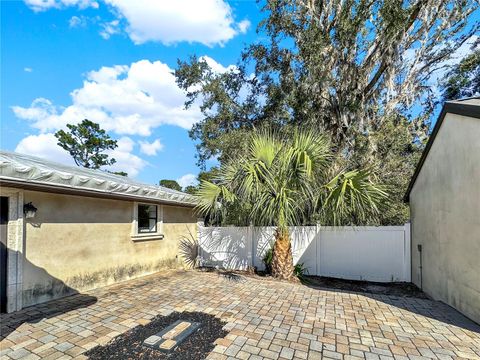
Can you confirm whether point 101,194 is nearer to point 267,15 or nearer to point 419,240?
point 419,240

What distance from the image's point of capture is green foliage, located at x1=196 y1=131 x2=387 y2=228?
251 inches

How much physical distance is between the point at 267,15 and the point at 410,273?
33.3 feet

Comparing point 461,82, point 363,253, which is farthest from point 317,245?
point 461,82

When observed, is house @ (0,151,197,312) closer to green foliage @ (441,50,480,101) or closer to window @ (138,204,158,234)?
window @ (138,204,158,234)

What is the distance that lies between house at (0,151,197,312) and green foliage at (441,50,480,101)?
13.7m

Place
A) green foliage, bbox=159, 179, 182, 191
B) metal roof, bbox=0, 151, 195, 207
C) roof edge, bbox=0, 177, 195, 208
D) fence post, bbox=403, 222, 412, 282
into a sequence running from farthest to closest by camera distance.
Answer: green foliage, bbox=159, 179, 182, 191 → fence post, bbox=403, 222, 412, 282 → roof edge, bbox=0, 177, 195, 208 → metal roof, bbox=0, 151, 195, 207

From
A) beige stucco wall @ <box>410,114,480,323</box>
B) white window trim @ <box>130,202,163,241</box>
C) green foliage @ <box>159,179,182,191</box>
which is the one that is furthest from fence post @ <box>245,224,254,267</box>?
green foliage @ <box>159,179,182,191</box>

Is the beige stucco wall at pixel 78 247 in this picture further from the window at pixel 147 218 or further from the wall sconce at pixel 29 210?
the window at pixel 147 218

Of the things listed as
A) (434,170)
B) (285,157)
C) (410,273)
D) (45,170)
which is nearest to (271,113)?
(285,157)

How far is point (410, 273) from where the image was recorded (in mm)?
7363

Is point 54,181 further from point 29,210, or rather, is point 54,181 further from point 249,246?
point 249,246

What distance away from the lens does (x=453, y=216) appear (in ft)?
16.4

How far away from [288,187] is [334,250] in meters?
3.00

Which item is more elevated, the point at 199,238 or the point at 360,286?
the point at 199,238
